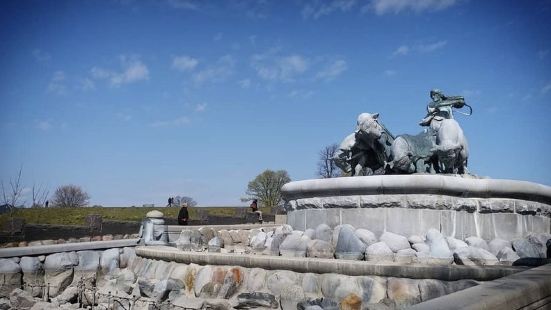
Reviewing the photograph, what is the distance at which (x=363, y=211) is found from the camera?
8.19m

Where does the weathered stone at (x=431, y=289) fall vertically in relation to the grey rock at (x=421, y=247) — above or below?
below

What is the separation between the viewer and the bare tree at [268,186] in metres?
54.9

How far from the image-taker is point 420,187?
25.8 ft

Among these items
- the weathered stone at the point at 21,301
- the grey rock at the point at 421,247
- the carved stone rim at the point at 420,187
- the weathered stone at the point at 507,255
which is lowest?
the weathered stone at the point at 21,301

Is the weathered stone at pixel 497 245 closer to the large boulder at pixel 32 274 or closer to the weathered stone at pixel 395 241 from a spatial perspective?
the weathered stone at pixel 395 241

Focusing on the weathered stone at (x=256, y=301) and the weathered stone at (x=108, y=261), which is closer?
the weathered stone at (x=256, y=301)

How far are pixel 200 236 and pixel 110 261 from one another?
7.23ft

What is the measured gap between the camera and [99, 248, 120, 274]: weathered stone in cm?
1140

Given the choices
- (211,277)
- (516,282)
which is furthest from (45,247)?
(516,282)

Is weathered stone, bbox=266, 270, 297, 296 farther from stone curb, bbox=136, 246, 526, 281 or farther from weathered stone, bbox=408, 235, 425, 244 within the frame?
weathered stone, bbox=408, 235, 425, 244

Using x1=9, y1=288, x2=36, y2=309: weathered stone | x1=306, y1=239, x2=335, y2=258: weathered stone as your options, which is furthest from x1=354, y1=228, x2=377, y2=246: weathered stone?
x1=9, y1=288, x2=36, y2=309: weathered stone

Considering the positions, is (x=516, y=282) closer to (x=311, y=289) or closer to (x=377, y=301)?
(x=377, y=301)

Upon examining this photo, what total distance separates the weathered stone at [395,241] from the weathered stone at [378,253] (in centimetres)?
24

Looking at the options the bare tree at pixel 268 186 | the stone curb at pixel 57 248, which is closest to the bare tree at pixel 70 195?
the bare tree at pixel 268 186
